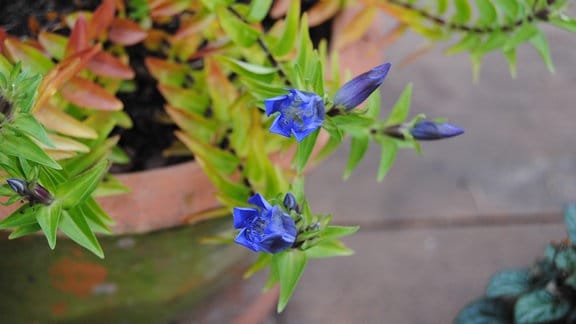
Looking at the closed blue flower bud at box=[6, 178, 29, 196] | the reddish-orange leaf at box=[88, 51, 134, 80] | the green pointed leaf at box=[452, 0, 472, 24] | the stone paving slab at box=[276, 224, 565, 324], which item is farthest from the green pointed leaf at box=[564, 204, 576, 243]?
the closed blue flower bud at box=[6, 178, 29, 196]

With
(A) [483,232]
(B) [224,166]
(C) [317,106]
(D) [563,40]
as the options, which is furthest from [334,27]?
(D) [563,40]

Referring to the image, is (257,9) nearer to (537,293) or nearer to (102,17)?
(102,17)

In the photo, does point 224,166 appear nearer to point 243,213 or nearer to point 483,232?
point 243,213

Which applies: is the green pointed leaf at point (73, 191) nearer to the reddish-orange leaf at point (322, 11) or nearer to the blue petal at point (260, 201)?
the blue petal at point (260, 201)

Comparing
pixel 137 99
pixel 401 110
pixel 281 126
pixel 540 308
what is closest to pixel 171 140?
pixel 137 99

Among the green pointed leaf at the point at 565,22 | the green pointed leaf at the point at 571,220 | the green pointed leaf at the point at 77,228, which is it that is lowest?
the green pointed leaf at the point at 571,220

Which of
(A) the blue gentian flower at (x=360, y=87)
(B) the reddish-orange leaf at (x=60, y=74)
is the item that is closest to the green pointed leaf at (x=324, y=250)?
(A) the blue gentian flower at (x=360, y=87)
